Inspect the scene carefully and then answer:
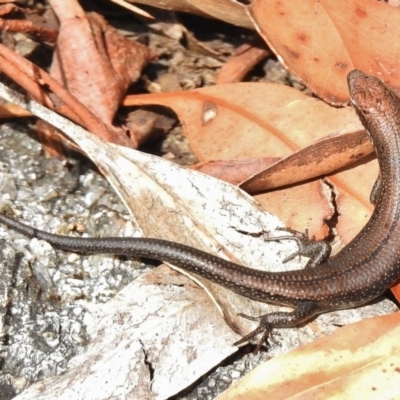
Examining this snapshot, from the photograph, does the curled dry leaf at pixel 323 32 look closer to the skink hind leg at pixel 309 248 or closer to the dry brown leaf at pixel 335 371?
the skink hind leg at pixel 309 248

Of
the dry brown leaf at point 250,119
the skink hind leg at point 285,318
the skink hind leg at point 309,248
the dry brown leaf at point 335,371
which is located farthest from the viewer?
the dry brown leaf at point 250,119

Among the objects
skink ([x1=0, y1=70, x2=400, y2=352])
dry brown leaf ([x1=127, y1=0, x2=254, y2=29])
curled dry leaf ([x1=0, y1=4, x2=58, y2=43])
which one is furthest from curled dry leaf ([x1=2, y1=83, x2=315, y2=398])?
dry brown leaf ([x1=127, y1=0, x2=254, y2=29])

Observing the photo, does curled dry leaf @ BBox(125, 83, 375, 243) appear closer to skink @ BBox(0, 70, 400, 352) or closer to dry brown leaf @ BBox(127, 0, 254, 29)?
skink @ BBox(0, 70, 400, 352)

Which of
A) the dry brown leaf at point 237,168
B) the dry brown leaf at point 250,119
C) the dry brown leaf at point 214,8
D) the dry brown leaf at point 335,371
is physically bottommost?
the dry brown leaf at point 335,371

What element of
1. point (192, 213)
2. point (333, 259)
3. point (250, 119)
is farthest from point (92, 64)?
point (333, 259)

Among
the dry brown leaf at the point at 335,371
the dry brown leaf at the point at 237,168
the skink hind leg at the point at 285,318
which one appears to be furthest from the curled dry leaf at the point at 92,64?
the dry brown leaf at the point at 335,371

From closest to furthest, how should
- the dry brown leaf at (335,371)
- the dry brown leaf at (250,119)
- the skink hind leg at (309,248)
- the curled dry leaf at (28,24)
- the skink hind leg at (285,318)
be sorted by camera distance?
the dry brown leaf at (335,371), the skink hind leg at (285,318), the skink hind leg at (309,248), the dry brown leaf at (250,119), the curled dry leaf at (28,24)
